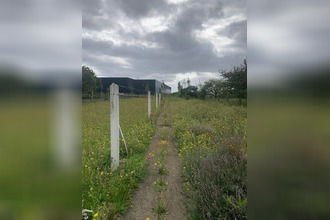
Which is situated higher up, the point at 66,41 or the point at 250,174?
the point at 66,41

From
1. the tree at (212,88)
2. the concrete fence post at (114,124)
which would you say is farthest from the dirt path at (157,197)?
the tree at (212,88)

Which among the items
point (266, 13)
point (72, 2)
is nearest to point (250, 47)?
point (266, 13)

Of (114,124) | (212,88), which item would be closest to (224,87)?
(212,88)

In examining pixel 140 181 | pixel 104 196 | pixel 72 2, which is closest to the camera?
pixel 72 2

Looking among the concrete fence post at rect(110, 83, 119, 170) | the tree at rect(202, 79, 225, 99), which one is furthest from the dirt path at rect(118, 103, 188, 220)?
the tree at rect(202, 79, 225, 99)

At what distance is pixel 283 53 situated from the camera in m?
0.71

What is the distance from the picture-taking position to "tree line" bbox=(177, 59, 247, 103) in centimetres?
1160

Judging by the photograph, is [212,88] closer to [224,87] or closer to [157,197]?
[224,87]

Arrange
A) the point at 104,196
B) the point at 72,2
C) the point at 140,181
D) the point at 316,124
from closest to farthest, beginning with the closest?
the point at 316,124 → the point at 72,2 → the point at 104,196 → the point at 140,181

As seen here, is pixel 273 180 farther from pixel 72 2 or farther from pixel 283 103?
pixel 72 2

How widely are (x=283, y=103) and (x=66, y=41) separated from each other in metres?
0.84

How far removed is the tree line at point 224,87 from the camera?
1160 cm

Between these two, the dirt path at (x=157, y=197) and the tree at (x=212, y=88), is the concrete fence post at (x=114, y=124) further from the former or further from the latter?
the tree at (x=212, y=88)

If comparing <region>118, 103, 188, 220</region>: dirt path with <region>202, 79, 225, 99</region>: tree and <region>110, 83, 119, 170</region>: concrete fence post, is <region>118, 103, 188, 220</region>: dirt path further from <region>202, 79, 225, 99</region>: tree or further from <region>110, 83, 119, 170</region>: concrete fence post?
<region>202, 79, 225, 99</region>: tree
